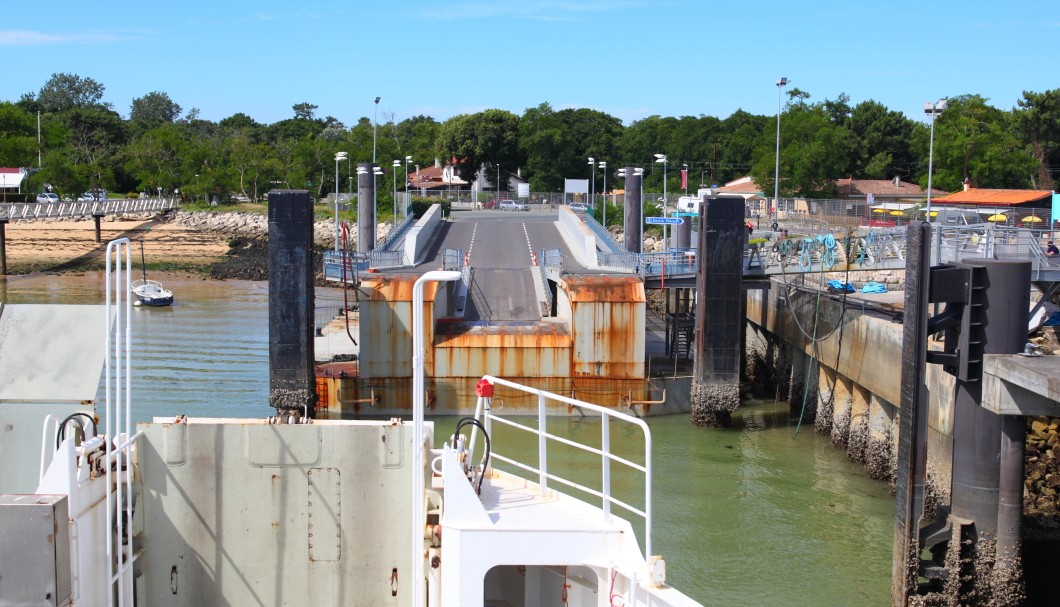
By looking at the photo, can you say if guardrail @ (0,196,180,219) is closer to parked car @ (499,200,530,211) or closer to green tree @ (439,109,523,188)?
green tree @ (439,109,523,188)

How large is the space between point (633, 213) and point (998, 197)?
23358 mm

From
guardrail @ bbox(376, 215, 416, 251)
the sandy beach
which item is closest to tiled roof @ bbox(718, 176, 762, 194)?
the sandy beach

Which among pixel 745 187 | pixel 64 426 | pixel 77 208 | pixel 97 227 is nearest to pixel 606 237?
pixel 64 426

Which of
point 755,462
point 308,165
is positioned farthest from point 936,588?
point 308,165

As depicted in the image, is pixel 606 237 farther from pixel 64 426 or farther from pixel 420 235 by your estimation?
pixel 64 426

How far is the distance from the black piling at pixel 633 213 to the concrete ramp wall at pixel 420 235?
7809mm

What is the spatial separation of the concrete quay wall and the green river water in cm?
63

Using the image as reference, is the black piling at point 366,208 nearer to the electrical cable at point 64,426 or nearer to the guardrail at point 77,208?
the electrical cable at point 64,426

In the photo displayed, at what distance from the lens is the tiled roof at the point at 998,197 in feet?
169

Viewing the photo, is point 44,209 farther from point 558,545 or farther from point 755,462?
point 558,545

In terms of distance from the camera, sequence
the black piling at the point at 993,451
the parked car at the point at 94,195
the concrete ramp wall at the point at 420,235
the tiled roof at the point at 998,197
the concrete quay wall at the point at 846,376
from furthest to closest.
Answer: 1. the parked car at the point at 94,195
2. the tiled roof at the point at 998,197
3. the concrete ramp wall at the point at 420,235
4. the concrete quay wall at the point at 846,376
5. the black piling at the point at 993,451

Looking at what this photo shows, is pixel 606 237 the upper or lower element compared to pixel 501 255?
upper

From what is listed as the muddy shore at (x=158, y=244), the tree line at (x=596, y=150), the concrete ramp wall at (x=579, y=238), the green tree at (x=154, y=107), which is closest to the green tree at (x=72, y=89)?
the green tree at (x=154, y=107)

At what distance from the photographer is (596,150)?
98062 mm
